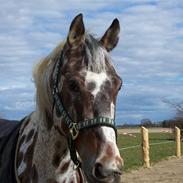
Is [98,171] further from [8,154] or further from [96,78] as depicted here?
[8,154]

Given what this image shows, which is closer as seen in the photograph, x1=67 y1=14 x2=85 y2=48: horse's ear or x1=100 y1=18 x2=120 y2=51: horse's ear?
x1=67 y1=14 x2=85 y2=48: horse's ear

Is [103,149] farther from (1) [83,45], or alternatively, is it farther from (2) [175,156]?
(2) [175,156]

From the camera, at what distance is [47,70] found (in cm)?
383

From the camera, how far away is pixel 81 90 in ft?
10.9

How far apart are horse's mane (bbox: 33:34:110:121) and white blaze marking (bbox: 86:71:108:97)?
109 mm

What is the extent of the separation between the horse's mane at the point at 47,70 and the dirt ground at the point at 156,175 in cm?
897

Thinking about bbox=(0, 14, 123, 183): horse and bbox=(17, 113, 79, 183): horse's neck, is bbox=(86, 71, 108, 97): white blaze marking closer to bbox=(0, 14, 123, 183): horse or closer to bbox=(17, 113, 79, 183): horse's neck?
bbox=(0, 14, 123, 183): horse

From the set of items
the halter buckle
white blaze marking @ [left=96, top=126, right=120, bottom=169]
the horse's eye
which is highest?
the horse's eye

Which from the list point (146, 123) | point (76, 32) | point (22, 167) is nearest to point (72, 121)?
point (76, 32)

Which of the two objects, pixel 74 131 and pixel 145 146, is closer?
pixel 74 131

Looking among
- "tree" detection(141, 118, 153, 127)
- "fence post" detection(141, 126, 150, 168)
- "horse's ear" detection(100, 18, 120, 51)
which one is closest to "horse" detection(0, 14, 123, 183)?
"horse's ear" detection(100, 18, 120, 51)

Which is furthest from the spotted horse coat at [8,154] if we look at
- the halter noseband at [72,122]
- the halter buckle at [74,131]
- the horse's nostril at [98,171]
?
the horse's nostril at [98,171]

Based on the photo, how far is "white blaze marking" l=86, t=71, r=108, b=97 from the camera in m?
3.29

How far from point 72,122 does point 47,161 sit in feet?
1.76
